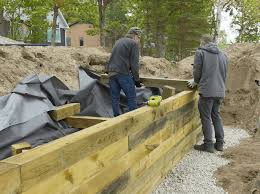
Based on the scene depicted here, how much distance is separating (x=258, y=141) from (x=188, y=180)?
9.31ft

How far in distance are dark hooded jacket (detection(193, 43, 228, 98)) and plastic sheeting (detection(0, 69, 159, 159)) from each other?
1325 mm

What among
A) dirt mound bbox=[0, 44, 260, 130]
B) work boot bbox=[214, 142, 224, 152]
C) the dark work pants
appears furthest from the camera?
dirt mound bbox=[0, 44, 260, 130]

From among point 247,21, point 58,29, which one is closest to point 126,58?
point 247,21

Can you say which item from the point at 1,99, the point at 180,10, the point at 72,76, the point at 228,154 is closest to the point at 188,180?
the point at 228,154

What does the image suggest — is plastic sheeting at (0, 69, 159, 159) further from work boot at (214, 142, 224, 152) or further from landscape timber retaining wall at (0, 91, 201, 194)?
work boot at (214, 142, 224, 152)

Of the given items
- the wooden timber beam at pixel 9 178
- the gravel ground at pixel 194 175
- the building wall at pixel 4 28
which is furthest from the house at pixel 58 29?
the wooden timber beam at pixel 9 178

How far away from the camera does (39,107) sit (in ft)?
15.0

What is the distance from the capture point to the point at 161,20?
82.0ft

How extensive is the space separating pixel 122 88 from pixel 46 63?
2.64m

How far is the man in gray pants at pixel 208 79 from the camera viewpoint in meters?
6.50

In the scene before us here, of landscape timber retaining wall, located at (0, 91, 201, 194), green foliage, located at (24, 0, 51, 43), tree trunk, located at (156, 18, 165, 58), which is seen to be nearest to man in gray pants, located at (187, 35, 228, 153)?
landscape timber retaining wall, located at (0, 91, 201, 194)

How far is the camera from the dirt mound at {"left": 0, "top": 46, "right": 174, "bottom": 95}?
7031mm

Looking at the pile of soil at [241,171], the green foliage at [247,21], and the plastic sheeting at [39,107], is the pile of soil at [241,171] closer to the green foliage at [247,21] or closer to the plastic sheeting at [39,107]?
the plastic sheeting at [39,107]

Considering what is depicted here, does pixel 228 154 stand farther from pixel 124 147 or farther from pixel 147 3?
pixel 147 3
